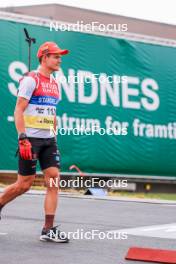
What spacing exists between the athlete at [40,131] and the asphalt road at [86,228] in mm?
390

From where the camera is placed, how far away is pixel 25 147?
7.22 metres

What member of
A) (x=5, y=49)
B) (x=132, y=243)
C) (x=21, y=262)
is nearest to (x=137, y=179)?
(x=5, y=49)

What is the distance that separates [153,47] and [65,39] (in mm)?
2987

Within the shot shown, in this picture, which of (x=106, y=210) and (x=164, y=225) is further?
(x=106, y=210)

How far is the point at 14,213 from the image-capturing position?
35.3ft

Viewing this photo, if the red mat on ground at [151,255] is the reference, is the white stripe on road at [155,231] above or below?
above

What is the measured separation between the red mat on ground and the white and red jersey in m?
1.55

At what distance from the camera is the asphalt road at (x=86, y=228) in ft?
21.6

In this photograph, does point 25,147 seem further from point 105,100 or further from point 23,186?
point 105,100

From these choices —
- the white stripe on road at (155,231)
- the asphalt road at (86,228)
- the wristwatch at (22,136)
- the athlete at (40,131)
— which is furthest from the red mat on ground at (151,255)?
the white stripe on road at (155,231)

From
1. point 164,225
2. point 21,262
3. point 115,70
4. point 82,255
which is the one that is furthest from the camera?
point 115,70

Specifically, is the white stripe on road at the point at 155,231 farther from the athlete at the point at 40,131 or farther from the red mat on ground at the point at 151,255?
the red mat on ground at the point at 151,255

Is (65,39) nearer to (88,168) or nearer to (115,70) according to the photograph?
(115,70)

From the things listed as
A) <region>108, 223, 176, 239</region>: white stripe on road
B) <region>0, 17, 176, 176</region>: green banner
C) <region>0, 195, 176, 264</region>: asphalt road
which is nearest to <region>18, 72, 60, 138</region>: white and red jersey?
<region>0, 195, 176, 264</region>: asphalt road
